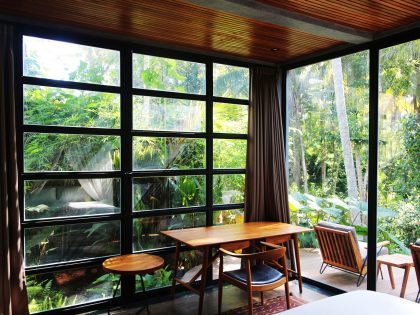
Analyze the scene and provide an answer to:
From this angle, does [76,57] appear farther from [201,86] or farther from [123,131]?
[201,86]

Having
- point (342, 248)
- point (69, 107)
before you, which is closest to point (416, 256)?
point (342, 248)

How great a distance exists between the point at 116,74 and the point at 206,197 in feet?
5.50

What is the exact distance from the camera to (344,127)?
165 inches

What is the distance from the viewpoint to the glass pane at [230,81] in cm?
416

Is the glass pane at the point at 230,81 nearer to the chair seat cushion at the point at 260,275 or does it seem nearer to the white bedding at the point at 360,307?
the chair seat cushion at the point at 260,275

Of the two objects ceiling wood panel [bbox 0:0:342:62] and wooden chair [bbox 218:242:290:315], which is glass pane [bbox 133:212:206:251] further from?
ceiling wood panel [bbox 0:0:342:62]

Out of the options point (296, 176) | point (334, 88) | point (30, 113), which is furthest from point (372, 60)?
point (30, 113)

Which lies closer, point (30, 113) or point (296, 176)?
point (30, 113)

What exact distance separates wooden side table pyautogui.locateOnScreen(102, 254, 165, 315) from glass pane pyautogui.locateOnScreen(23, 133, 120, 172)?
→ 2.91ft

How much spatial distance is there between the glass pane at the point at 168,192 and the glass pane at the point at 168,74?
99cm

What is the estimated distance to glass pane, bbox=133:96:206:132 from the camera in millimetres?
3662

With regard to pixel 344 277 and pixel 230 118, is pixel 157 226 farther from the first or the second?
pixel 344 277

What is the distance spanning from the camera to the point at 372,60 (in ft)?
11.4

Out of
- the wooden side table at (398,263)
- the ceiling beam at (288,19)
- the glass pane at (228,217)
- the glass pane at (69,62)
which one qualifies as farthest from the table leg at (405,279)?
the glass pane at (69,62)
